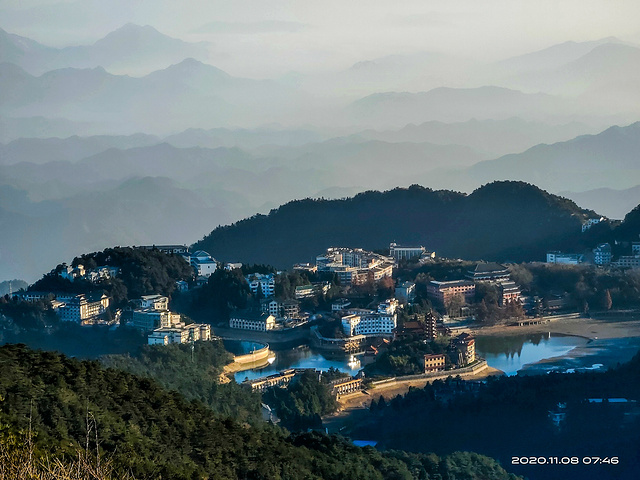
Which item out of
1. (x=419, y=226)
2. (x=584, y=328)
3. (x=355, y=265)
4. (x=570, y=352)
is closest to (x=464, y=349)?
(x=570, y=352)

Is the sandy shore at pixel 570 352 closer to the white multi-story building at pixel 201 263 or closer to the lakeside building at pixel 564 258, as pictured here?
the lakeside building at pixel 564 258

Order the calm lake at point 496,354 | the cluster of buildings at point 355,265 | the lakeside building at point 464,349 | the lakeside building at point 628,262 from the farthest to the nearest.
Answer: the lakeside building at point 628,262 < the cluster of buildings at point 355,265 < the calm lake at point 496,354 < the lakeside building at point 464,349

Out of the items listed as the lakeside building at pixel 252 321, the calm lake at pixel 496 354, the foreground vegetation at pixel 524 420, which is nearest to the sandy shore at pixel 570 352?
the calm lake at pixel 496 354

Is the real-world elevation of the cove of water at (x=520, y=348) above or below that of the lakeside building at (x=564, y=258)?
below

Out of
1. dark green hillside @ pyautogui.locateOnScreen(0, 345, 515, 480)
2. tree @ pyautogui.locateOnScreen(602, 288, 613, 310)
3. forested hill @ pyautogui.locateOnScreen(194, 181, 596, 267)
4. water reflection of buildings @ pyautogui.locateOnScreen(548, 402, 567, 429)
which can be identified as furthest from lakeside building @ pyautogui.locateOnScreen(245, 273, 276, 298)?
dark green hillside @ pyautogui.locateOnScreen(0, 345, 515, 480)

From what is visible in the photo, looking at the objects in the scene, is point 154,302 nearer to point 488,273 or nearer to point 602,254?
point 488,273

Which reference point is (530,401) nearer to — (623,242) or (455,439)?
(455,439)
